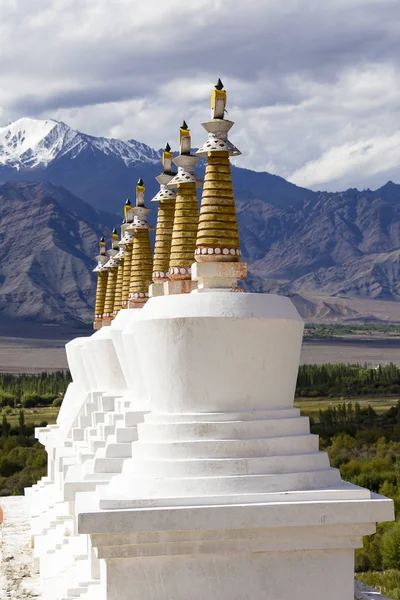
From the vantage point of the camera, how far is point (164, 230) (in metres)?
14.1

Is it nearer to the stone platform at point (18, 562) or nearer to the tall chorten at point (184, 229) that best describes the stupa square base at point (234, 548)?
the tall chorten at point (184, 229)

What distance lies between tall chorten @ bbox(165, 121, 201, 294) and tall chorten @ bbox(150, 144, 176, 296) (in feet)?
6.15

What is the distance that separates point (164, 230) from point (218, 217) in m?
3.68

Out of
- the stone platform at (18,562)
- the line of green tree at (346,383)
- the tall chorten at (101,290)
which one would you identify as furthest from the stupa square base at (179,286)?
the line of green tree at (346,383)

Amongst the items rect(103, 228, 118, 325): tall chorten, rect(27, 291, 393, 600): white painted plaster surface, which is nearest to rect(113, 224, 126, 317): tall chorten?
rect(103, 228, 118, 325): tall chorten

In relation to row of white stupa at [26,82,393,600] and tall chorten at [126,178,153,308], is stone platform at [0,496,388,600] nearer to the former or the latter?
row of white stupa at [26,82,393,600]

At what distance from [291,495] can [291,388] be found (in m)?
1.17

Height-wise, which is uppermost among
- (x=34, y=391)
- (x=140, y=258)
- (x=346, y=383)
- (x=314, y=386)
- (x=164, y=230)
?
(x=346, y=383)

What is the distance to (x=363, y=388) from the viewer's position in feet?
292

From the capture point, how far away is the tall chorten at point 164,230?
1398 cm

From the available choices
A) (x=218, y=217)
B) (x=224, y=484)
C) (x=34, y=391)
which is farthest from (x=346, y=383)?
(x=224, y=484)

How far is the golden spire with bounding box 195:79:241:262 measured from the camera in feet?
34.3

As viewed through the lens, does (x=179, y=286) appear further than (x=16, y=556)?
No

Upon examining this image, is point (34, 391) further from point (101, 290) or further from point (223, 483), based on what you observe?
point (223, 483)
